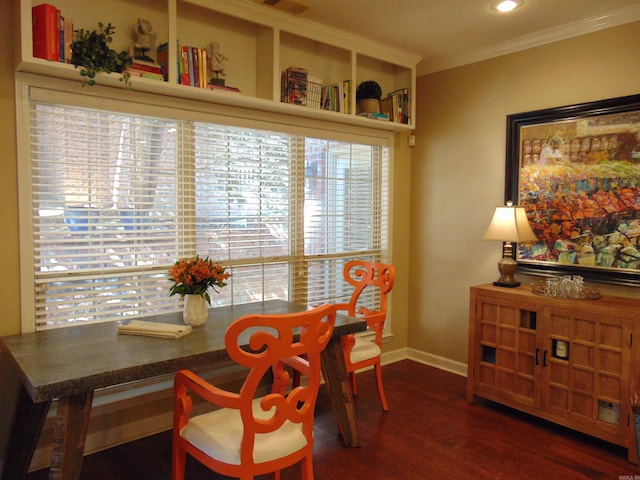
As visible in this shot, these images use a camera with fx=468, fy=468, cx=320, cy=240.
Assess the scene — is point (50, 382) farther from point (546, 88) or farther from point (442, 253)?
point (546, 88)

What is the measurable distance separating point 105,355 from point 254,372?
720 mm

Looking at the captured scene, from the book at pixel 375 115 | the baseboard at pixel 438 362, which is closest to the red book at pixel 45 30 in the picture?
the book at pixel 375 115

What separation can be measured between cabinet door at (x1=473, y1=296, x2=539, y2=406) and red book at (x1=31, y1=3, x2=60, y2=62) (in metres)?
2.85

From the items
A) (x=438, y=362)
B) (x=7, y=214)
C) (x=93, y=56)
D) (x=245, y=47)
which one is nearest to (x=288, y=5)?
(x=245, y=47)

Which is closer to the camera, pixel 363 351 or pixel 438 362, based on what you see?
pixel 363 351

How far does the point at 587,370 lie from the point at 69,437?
2612 mm

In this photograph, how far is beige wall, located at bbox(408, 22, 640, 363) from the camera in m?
3.07

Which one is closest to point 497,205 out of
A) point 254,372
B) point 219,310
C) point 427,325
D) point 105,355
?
point 427,325

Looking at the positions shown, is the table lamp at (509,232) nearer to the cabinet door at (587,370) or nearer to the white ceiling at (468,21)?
the cabinet door at (587,370)

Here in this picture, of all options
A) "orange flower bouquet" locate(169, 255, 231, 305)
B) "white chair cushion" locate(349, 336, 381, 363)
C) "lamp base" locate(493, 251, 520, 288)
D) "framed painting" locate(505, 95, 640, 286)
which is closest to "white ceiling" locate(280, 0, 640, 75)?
"framed painting" locate(505, 95, 640, 286)

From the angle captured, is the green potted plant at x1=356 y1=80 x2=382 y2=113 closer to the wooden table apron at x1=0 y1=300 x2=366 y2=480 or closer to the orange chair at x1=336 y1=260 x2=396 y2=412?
the orange chair at x1=336 y1=260 x2=396 y2=412

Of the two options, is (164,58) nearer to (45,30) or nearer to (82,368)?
(45,30)

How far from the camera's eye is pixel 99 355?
76.4 inches

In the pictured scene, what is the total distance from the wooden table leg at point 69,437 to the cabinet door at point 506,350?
244 centimetres
